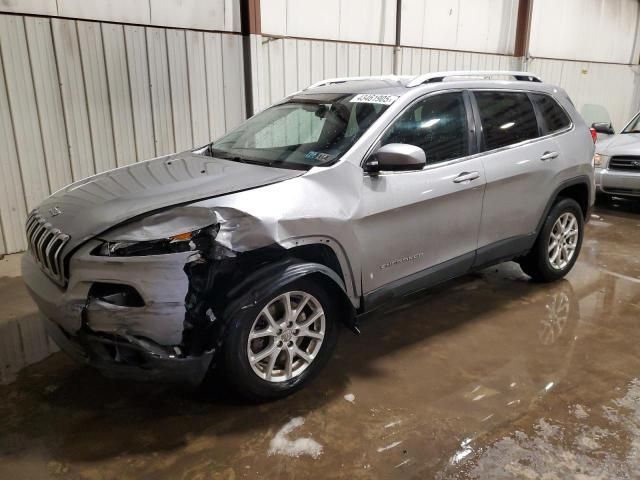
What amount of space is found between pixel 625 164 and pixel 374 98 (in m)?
5.47

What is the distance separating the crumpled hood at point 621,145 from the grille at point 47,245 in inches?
286

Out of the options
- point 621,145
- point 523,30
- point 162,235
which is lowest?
point 621,145

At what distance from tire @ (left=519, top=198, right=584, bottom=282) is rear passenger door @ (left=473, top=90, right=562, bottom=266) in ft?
0.69

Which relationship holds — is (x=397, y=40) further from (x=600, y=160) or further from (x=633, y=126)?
(x=633, y=126)

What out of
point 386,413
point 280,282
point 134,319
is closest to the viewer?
A: point 134,319

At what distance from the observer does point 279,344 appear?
2809 mm

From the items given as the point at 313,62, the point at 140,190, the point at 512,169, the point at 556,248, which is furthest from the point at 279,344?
the point at 313,62

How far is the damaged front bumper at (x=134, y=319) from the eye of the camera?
2.37m

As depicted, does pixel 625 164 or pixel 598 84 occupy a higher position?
pixel 598 84

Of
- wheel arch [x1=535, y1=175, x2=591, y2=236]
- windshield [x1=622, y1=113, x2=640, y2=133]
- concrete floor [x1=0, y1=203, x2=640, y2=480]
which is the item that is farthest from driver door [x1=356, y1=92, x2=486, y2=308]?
windshield [x1=622, y1=113, x2=640, y2=133]

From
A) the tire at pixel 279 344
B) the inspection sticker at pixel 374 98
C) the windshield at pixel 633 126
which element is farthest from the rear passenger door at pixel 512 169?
the windshield at pixel 633 126

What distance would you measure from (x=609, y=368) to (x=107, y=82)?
530cm

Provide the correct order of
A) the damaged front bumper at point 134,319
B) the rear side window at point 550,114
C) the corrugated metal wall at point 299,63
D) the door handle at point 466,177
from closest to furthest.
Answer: the damaged front bumper at point 134,319
the door handle at point 466,177
the rear side window at point 550,114
the corrugated metal wall at point 299,63

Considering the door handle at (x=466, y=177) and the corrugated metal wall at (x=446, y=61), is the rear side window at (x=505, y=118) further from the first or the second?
the corrugated metal wall at (x=446, y=61)
